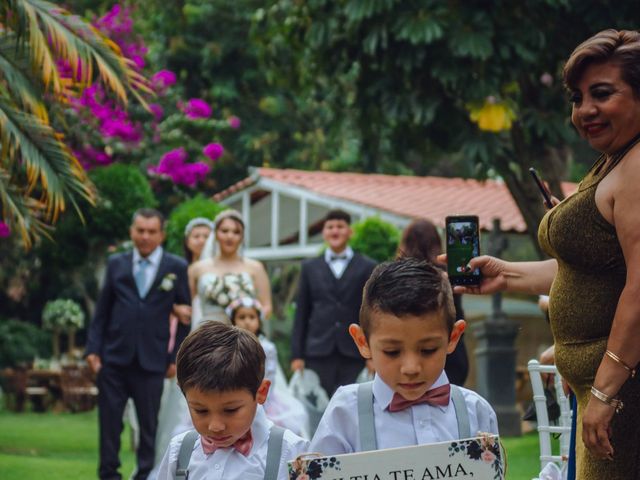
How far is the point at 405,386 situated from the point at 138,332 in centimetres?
668

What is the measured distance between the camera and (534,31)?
12.6m

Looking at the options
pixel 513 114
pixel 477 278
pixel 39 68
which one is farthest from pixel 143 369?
pixel 477 278

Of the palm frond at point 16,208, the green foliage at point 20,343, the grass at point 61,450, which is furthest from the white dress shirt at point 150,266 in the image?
the green foliage at point 20,343

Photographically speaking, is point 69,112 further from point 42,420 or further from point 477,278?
point 477,278

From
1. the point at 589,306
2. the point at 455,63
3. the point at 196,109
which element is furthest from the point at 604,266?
the point at 196,109

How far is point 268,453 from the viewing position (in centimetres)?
391

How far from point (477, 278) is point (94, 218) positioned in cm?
1408

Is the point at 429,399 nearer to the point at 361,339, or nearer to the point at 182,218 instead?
the point at 361,339

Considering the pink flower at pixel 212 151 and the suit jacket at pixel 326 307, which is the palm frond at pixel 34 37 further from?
the pink flower at pixel 212 151

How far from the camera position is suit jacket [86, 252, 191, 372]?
32.9 feet

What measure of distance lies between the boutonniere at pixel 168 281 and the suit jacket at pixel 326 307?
45.1 inches

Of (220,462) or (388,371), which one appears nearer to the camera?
(388,371)

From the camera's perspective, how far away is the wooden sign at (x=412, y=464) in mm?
3123

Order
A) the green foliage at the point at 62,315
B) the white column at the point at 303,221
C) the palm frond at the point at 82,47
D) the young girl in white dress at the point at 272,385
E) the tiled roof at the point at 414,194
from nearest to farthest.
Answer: the young girl in white dress at the point at 272,385 < the palm frond at the point at 82,47 < the tiled roof at the point at 414,194 < the white column at the point at 303,221 < the green foliage at the point at 62,315
